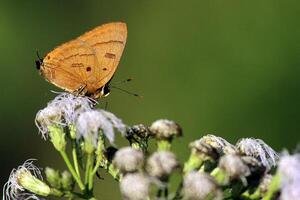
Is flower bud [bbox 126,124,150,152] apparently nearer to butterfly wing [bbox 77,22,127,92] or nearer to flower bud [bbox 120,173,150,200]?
flower bud [bbox 120,173,150,200]

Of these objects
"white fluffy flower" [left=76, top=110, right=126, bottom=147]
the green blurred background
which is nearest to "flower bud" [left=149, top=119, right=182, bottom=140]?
"white fluffy flower" [left=76, top=110, right=126, bottom=147]

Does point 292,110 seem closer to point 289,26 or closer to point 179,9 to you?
point 289,26

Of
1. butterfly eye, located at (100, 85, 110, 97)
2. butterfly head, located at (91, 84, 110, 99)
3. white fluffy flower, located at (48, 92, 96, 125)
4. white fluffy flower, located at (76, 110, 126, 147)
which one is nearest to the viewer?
white fluffy flower, located at (76, 110, 126, 147)

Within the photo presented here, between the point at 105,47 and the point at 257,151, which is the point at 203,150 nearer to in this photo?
the point at 257,151

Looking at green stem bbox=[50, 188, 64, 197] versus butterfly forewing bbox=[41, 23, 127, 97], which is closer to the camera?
green stem bbox=[50, 188, 64, 197]

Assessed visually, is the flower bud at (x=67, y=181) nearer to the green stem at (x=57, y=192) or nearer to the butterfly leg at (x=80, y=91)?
the green stem at (x=57, y=192)

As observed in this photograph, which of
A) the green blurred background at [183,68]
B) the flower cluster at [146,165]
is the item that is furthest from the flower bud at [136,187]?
the green blurred background at [183,68]

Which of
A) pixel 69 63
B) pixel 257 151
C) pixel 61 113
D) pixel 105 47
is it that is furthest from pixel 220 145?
pixel 69 63
